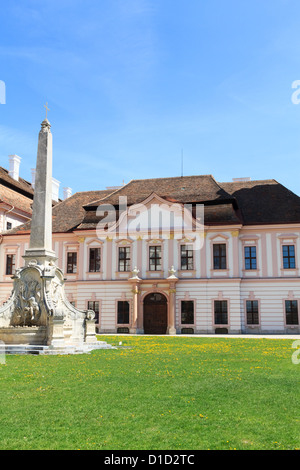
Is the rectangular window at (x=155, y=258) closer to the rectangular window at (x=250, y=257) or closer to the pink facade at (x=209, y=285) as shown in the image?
the pink facade at (x=209, y=285)

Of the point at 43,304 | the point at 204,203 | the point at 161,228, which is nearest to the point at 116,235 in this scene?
the point at 161,228

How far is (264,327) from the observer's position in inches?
1348

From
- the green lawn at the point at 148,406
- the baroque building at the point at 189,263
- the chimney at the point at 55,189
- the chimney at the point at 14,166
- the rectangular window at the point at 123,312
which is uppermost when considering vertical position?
the chimney at the point at 14,166

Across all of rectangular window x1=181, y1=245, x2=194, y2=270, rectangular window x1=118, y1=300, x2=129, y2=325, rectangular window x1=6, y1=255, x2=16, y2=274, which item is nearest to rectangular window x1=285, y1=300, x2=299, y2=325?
rectangular window x1=181, y1=245, x2=194, y2=270

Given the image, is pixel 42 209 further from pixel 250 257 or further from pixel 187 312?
pixel 250 257

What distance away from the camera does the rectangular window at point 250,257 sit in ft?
116

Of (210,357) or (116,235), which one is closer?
(210,357)

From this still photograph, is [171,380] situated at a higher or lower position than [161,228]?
lower

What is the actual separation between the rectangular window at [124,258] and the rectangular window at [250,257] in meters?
9.28

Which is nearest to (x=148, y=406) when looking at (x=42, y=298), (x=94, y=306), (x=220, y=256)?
(x=42, y=298)

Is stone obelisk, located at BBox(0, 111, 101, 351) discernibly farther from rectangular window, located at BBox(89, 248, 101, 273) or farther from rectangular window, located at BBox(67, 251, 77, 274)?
rectangular window, located at BBox(67, 251, 77, 274)

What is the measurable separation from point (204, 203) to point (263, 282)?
7626 millimetres

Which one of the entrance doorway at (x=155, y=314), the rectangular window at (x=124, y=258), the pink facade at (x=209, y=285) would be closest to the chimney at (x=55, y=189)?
the pink facade at (x=209, y=285)
